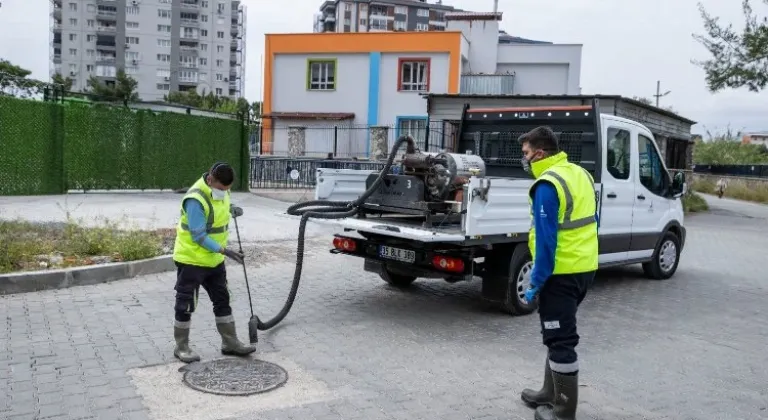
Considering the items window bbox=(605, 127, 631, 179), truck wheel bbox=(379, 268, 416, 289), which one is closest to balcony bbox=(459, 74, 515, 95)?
window bbox=(605, 127, 631, 179)

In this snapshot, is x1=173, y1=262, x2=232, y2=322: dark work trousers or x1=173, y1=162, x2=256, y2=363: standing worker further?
x1=173, y1=262, x2=232, y2=322: dark work trousers

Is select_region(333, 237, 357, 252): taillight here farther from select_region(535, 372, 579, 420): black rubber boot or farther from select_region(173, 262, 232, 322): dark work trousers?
select_region(535, 372, 579, 420): black rubber boot

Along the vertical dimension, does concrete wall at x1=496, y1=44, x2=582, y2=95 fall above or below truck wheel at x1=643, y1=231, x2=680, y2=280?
above

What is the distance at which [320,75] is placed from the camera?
120 ft

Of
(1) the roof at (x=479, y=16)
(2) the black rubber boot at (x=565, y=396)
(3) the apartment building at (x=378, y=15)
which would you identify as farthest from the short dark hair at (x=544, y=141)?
(3) the apartment building at (x=378, y=15)

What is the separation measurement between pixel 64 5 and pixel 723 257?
95.3 m

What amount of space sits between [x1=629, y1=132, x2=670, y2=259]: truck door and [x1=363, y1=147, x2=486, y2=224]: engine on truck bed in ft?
9.06

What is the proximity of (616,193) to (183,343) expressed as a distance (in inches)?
218

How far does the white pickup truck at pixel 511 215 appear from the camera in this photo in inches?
256

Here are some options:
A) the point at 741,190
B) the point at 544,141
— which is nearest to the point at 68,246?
the point at 544,141

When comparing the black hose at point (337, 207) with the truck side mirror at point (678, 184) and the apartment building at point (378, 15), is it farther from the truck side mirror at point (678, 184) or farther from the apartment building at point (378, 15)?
the apartment building at point (378, 15)

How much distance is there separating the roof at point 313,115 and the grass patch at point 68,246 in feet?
86.0

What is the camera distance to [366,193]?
711cm

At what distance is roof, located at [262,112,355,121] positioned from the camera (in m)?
35.6
